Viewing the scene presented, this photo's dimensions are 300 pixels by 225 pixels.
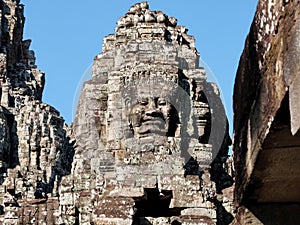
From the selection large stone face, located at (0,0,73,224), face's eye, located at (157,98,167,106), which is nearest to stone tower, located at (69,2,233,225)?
face's eye, located at (157,98,167,106)

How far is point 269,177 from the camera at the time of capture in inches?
237

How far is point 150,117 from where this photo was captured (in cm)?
2014

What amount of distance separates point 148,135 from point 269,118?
14351 millimetres

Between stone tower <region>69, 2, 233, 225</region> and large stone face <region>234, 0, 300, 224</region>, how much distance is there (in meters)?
9.79

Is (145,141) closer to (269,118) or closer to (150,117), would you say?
(150,117)

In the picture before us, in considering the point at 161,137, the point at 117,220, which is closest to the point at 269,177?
the point at 117,220

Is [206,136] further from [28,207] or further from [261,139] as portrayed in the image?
[261,139]

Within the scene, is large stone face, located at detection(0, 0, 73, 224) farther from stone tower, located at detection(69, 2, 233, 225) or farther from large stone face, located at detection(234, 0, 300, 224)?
large stone face, located at detection(234, 0, 300, 224)

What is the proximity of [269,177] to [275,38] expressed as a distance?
37.6 inches

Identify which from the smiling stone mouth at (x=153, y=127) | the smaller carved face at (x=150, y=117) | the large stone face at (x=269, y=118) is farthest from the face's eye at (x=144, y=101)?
the large stone face at (x=269, y=118)

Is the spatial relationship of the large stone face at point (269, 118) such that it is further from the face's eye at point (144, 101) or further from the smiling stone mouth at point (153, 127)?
the face's eye at point (144, 101)

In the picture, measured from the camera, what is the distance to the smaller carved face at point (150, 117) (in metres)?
20.0

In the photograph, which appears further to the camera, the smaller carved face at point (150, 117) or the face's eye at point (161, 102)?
the face's eye at point (161, 102)

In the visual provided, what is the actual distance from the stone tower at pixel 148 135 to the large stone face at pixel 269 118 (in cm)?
979
